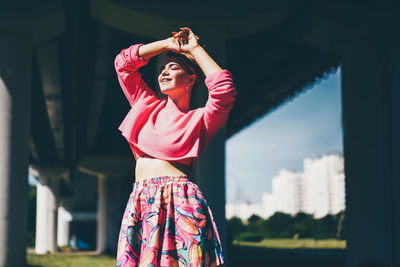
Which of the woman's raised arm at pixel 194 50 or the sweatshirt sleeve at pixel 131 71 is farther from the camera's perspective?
the sweatshirt sleeve at pixel 131 71

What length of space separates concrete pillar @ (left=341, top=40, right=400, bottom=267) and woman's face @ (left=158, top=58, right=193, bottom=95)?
13527 millimetres

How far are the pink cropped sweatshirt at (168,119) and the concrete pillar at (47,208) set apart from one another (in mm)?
48014

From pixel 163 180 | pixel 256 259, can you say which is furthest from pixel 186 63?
pixel 256 259

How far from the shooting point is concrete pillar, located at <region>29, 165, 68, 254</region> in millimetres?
49844

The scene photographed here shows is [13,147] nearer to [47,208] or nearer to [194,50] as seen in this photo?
[194,50]

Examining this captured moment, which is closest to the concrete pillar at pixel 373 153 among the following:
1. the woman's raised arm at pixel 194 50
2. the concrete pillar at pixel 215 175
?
the concrete pillar at pixel 215 175

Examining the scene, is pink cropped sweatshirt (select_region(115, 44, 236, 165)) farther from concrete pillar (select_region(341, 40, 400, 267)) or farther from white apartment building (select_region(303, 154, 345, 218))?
white apartment building (select_region(303, 154, 345, 218))

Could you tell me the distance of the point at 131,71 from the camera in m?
3.33

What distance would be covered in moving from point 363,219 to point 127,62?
1407cm

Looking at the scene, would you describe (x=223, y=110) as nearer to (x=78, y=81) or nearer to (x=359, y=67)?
(x=359, y=67)

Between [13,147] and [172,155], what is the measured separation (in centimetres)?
1190

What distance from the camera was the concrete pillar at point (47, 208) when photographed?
164ft

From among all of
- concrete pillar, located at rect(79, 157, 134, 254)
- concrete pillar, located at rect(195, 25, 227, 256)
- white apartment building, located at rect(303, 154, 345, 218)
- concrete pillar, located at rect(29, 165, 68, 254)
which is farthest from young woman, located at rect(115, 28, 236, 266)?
white apartment building, located at rect(303, 154, 345, 218)

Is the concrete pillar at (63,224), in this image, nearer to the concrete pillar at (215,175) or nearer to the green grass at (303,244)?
the green grass at (303,244)
